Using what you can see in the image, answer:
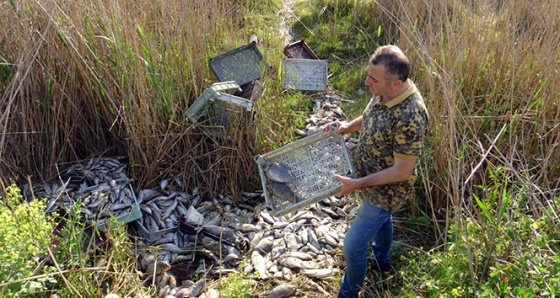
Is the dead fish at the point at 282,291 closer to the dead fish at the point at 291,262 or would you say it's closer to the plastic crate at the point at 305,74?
the dead fish at the point at 291,262

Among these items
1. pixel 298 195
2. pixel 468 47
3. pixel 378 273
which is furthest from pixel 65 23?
pixel 468 47

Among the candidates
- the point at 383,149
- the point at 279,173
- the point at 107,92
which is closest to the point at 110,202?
the point at 107,92

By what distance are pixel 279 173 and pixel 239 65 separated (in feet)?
5.26

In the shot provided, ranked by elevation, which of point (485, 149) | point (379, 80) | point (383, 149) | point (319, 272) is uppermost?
point (379, 80)

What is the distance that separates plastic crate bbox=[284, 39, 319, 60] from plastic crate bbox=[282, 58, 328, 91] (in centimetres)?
21

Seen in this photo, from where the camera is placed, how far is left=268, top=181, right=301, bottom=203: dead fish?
9.84ft

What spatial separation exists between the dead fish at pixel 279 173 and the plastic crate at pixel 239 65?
4.38 ft

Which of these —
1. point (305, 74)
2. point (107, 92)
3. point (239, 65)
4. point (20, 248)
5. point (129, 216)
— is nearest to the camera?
point (20, 248)

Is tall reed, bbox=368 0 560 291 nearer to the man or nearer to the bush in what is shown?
the man

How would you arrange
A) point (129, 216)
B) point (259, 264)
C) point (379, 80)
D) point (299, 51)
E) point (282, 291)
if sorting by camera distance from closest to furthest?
point (379, 80) < point (282, 291) < point (259, 264) < point (129, 216) < point (299, 51)

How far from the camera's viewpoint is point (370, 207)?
2543mm

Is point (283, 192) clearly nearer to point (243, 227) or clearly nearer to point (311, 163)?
point (311, 163)

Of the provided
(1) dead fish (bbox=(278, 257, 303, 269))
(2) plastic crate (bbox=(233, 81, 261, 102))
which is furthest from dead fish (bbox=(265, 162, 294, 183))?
(2) plastic crate (bbox=(233, 81, 261, 102))

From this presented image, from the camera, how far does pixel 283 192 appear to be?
300cm
